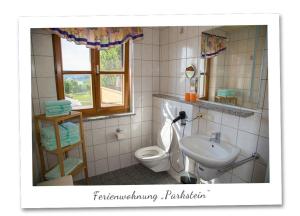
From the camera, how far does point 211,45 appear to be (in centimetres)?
125

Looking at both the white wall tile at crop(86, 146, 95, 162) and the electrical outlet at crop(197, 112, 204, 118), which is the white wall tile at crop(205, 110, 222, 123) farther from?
the white wall tile at crop(86, 146, 95, 162)

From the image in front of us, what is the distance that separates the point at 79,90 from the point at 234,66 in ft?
4.42

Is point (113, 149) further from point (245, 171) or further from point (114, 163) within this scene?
point (245, 171)

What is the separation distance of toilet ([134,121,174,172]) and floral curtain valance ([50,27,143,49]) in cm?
91

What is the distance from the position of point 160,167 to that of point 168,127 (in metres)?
0.40

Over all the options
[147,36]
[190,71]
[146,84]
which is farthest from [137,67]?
[190,71]

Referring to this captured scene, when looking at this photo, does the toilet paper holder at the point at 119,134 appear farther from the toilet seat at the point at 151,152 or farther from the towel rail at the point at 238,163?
the towel rail at the point at 238,163

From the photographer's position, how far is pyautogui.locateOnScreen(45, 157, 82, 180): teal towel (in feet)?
4.01

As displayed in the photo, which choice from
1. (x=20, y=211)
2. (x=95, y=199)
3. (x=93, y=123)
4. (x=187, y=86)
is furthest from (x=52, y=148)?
Result: (x=187, y=86)

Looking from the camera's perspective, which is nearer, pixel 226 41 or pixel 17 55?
pixel 17 55

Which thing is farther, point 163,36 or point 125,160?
point 125,160

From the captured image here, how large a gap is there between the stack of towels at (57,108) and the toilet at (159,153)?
2.53 ft

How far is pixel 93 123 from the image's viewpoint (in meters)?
1.58
